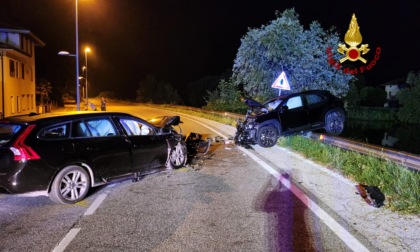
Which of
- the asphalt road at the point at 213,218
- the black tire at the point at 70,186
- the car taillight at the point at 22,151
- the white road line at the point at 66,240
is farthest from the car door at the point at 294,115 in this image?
the white road line at the point at 66,240

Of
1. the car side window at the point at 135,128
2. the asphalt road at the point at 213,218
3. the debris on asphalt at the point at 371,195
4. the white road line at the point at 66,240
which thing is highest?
Answer: the car side window at the point at 135,128

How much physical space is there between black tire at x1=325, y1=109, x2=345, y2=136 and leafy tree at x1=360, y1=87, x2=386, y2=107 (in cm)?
7625

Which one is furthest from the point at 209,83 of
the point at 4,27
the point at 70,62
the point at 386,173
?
the point at 386,173

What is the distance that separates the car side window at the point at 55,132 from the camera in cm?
668

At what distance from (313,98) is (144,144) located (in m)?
6.64

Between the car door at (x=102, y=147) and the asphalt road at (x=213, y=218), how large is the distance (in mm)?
461

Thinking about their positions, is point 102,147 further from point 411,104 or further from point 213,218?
point 411,104

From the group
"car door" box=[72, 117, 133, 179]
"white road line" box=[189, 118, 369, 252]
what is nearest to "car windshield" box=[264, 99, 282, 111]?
"white road line" box=[189, 118, 369, 252]

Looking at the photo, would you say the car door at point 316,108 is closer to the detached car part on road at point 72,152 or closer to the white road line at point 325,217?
the white road line at point 325,217

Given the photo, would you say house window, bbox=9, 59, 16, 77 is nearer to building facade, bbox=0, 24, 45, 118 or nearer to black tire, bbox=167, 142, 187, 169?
building facade, bbox=0, 24, 45, 118

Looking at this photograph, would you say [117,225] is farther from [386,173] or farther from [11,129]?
[386,173]

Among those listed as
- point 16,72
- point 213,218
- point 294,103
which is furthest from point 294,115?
point 16,72

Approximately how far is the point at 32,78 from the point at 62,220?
125ft

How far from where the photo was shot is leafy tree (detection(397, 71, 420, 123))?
2403 inches
